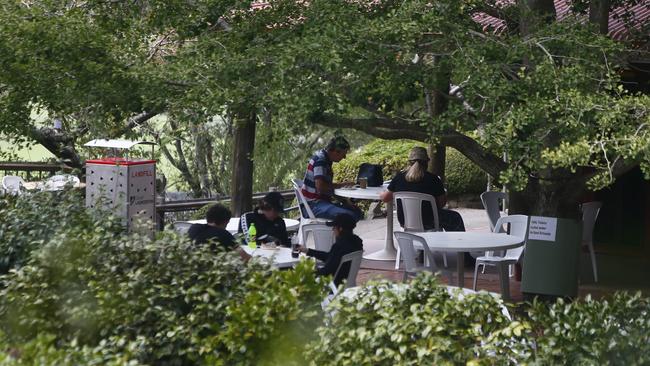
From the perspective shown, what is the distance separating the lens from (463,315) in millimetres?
5074

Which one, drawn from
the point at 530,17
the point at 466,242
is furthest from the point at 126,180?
the point at 530,17

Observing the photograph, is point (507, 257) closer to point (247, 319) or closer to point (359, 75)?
point (359, 75)

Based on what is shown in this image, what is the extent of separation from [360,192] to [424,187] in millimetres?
1096

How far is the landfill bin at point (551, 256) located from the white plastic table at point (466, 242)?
32 cm

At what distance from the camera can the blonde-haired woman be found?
11.8m

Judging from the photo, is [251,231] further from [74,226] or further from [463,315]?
[463,315]

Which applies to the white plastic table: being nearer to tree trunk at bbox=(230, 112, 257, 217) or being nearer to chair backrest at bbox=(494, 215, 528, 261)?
chair backrest at bbox=(494, 215, 528, 261)

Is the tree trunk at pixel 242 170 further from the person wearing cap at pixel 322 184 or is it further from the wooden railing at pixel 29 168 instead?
the wooden railing at pixel 29 168

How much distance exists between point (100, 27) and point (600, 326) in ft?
18.2

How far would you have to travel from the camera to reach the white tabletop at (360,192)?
12454 mm

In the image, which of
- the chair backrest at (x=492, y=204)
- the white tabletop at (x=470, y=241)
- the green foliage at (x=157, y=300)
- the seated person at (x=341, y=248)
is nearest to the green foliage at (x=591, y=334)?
the green foliage at (x=157, y=300)

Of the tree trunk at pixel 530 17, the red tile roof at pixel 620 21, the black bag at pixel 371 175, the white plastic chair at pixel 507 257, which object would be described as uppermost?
the red tile roof at pixel 620 21

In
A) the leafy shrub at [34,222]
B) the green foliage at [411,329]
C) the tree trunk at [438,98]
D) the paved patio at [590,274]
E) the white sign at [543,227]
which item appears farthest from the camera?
the paved patio at [590,274]

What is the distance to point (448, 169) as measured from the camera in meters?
18.5
